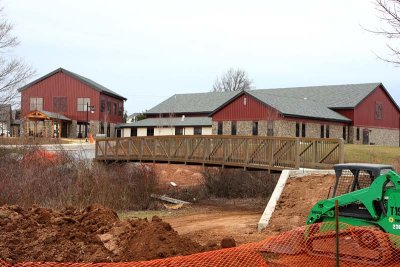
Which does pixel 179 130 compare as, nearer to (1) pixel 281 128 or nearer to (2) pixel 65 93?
(2) pixel 65 93

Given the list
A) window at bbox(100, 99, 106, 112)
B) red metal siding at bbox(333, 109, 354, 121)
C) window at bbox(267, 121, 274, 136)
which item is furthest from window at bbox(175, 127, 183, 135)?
red metal siding at bbox(333, 109, 354, 121)

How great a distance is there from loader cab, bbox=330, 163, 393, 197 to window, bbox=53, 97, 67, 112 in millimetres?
57563

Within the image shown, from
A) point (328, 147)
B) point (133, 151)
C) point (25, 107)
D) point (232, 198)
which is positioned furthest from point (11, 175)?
point (25, 107)

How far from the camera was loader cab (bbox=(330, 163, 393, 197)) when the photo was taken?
9.19 m

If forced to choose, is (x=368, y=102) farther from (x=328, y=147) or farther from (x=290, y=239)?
(x=290, y=239)

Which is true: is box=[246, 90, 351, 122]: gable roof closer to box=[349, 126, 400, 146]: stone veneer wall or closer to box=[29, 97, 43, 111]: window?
box=[349, 126, 400, 146]: stone veneer wall

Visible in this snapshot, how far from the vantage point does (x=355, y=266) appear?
8602mm

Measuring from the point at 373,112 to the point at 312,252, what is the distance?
52.5m

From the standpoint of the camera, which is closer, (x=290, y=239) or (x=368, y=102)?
(x=290, y=239)

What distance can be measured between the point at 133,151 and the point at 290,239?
947 inches

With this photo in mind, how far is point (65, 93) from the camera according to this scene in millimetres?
64250

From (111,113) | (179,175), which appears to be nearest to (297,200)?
(179,175)

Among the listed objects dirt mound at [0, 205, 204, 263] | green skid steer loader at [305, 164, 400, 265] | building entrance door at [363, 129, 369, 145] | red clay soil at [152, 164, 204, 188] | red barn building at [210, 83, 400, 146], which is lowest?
red clay soil at [152, 164, 204, 188]

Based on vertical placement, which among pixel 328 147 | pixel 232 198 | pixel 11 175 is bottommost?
pixel 232 198
